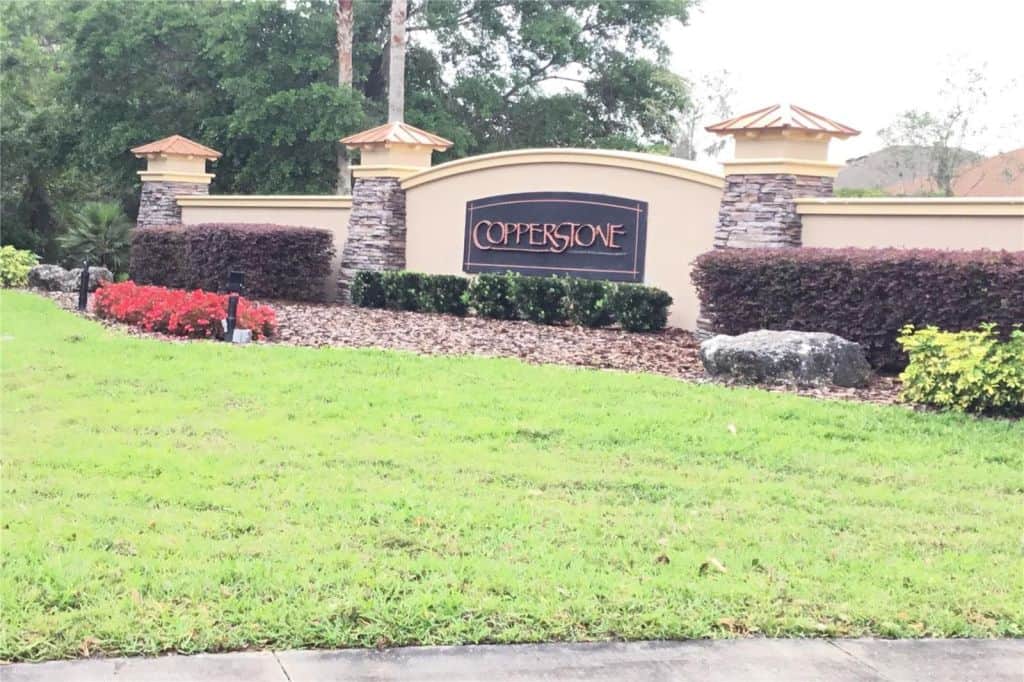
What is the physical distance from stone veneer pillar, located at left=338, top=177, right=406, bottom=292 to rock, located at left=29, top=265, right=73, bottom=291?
5.49 metres

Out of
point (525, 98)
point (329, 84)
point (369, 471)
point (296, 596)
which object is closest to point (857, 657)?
point (296, 596)

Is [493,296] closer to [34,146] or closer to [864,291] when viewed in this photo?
[864,291]

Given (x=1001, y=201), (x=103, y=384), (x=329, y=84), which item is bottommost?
(x=103, y=384)

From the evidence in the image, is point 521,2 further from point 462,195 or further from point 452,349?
point 452,349

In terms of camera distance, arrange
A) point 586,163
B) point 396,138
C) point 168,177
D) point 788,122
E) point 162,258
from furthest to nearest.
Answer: point 168,177, point 162,258, point 396,138, point 586,163, point 788,122

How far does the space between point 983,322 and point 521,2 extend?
2001 centimetres

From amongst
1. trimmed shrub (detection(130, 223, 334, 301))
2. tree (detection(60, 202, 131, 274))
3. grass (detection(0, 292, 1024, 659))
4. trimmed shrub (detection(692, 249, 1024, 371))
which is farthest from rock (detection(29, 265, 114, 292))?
trimmed shrub (detection(692, 249, 1024, 371))

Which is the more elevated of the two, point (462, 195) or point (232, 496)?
point (462, 195)

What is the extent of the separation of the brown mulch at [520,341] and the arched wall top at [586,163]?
1.99 meters

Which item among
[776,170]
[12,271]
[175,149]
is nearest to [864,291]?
[776,170]

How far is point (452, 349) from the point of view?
38.5 ft

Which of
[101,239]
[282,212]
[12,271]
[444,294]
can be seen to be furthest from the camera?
[101,239]

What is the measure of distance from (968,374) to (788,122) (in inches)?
197

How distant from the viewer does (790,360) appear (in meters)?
9.71
